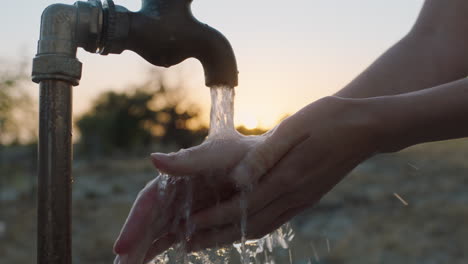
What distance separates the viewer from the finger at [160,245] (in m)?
1.03

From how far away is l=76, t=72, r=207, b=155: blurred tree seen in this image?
72.6 feet

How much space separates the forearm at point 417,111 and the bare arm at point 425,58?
38cm

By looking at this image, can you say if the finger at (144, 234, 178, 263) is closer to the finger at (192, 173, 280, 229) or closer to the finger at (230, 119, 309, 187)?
the finger at (192, 173, 280, 229)

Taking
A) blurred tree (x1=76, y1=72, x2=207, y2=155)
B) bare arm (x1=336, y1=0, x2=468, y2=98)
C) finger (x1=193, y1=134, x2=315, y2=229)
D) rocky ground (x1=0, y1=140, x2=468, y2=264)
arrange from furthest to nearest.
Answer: blurred tree (x1=76, y1=72, x2=207, y2=155)
rocky ground (x1=0, y1=140, x2=468, y2=264)
bare arm (x1=336, y1=0, x2=468, y2=98)
finger (x1=193, y1=134, x2=315, y2=229)

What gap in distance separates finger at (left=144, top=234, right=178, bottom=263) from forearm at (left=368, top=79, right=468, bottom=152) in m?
0.44

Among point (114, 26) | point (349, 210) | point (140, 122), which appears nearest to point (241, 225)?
point (114, 26)

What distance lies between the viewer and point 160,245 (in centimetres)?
105

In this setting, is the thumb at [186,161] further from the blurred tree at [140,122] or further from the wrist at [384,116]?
the blurred tree at [140,122]

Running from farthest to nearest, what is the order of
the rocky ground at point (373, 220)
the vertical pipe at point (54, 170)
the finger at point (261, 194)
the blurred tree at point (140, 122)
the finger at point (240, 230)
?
the blurred tree at point (140, 122) < the rocky ground at point (373, 220) < the finger at point (240, 230) < the finger at point (261, 194) < the vertical pipe at point (54, 170)

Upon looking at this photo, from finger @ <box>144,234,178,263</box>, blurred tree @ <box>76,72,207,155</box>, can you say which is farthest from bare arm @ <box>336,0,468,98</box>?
blurred tree @ <box>76,72,207,155</box>

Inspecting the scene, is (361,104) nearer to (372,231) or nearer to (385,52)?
(385,52)

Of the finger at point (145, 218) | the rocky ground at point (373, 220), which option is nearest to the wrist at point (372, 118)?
the finger at point (145, 218)

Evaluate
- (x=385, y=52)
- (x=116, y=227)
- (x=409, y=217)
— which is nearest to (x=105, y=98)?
(x=116, y=227)

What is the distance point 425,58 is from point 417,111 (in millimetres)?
532
